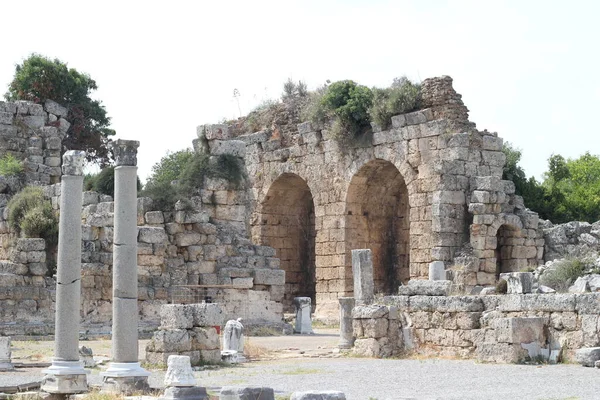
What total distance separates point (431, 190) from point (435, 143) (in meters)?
1.20

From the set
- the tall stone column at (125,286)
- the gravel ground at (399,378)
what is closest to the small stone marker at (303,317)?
the gravel ground at (399,378)

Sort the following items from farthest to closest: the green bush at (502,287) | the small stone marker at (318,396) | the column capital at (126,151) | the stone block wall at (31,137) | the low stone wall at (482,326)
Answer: the stone block wall at (31,137) < the green bush at (502,287) < the low stone wall at (482,326) < the column capital at (126,151) < the small stone marker at (318,396)

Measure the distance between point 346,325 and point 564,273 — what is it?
217 inches

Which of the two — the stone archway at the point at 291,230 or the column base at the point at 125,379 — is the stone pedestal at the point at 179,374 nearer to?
the column base at the point at 125,379

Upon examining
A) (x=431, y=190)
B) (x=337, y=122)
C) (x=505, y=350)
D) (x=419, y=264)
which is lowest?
(x=505, y=350)

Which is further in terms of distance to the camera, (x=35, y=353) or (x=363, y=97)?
(x=363, y=97)

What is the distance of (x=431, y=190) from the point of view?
27.4 metres

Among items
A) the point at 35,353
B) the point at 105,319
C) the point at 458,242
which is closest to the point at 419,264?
the point at 458,242

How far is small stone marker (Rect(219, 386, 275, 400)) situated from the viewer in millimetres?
10961

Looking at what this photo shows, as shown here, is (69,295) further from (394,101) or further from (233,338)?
(394,101)

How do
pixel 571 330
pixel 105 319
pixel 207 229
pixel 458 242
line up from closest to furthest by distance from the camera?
pixel 571 330 < pixel 105 319 < pixel 207 229 < pixel 458 242

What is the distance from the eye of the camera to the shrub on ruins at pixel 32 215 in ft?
74.3

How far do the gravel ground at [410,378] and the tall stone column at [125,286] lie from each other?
2.35 ft

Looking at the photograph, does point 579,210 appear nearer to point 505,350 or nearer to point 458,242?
point 458,242
